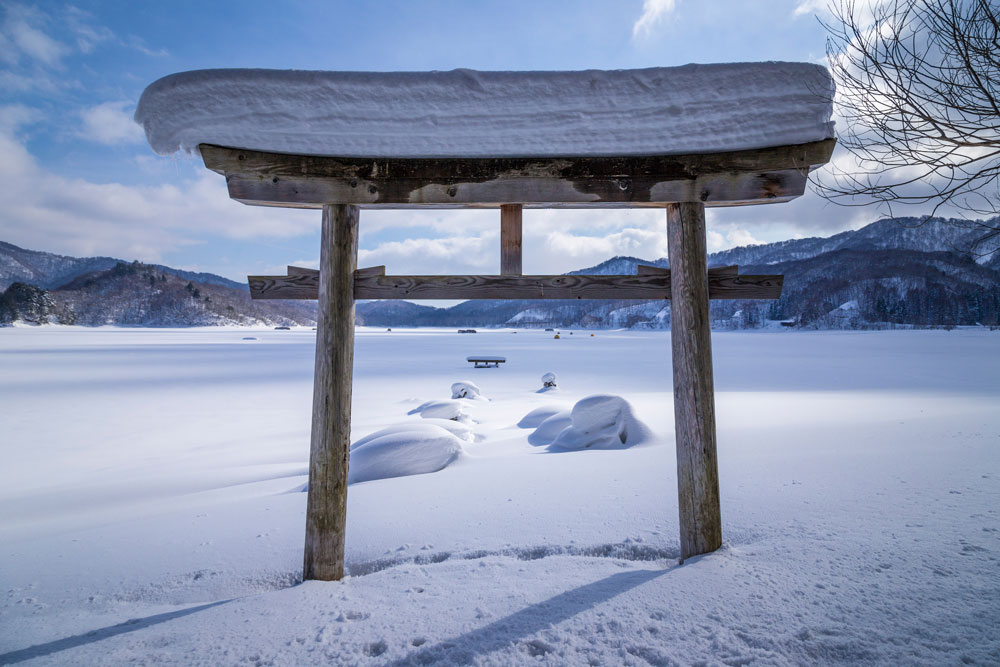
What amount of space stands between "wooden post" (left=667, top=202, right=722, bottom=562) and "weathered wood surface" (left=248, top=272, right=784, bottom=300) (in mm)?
170

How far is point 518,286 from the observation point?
9.54 ft

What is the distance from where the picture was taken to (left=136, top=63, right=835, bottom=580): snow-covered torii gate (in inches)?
88.4

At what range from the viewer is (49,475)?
668 centimetres

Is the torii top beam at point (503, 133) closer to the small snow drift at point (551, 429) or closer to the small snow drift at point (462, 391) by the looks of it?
the small snow drift at point (551, 429)

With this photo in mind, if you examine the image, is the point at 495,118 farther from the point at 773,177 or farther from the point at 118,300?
the point at 118,300

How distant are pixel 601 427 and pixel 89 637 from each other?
5.87 m

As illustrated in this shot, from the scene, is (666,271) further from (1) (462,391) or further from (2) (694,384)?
(1) (462,391)

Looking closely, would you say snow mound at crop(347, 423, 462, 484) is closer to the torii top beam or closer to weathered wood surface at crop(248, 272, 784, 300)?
weathered wood surface at crop(248, 272, 784, 300)

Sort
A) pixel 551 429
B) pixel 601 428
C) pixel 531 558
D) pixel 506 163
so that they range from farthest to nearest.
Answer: pixel 551 429, pixel 601 428, pixel 531 558, pixel 506 163

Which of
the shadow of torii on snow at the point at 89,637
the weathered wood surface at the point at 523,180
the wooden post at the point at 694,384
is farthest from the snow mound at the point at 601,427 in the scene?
the shadow of torii on snow at the point at 89,637

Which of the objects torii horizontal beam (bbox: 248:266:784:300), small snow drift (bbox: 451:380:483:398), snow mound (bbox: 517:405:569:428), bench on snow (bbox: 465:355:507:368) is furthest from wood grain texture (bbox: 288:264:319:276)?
bench on snow (bbox: 465:355:507:368)

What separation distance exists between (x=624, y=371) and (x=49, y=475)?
18720 millimetres

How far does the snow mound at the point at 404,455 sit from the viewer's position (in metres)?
5.50

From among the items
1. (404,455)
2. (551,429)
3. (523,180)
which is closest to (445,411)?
(551,429)
